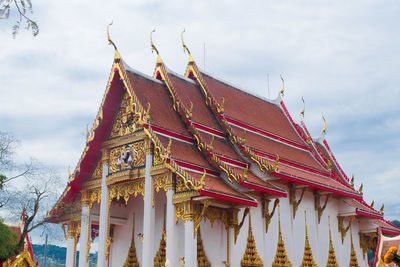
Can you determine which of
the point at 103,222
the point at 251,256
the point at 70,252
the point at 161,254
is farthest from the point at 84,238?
the point at 251,256

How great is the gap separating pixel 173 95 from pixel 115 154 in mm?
2354

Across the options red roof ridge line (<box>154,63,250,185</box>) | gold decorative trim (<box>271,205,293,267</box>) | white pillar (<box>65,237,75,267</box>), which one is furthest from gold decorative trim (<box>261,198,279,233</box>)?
white pillar (<box>65,237,75,267</box>)

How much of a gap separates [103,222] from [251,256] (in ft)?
13.8

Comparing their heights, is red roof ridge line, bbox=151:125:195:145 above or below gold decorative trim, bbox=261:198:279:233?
above

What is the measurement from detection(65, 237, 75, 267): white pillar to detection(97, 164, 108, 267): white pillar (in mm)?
1777

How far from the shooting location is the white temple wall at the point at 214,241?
14.3 meters

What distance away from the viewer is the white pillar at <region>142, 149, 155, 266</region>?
14062mm

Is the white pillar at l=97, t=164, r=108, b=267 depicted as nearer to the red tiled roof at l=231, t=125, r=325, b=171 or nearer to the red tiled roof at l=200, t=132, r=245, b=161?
the red tiled roof at l=200, t=132, r=245, b=161

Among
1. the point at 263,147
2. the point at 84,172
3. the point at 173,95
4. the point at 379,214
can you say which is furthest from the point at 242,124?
the point at 379,214

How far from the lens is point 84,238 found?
16.2 m

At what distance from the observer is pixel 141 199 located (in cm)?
1738

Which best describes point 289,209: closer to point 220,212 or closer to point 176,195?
point 220,212

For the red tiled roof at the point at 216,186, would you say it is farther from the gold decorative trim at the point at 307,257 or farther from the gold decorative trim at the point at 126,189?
the gold decorative trim at the point at 307,257

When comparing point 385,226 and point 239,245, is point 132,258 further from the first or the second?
point 385,226
